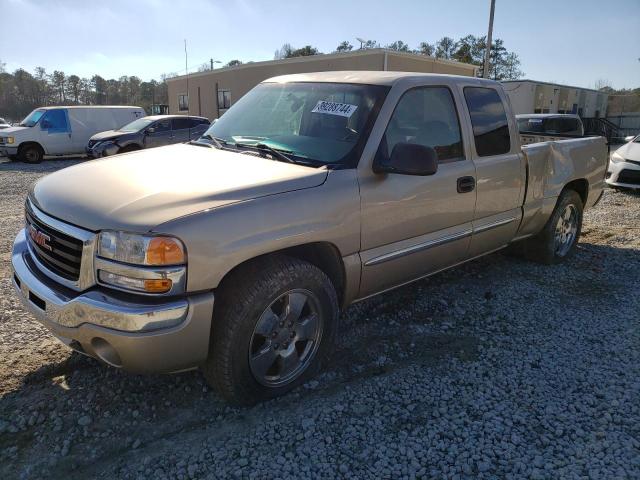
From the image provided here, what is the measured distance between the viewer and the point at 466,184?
12.6 ft

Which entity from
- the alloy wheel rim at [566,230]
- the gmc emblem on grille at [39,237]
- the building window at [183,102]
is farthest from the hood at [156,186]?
the building window at [183,102]

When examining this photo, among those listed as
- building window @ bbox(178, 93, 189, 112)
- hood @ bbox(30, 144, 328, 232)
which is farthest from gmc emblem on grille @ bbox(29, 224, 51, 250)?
building window @ bbox(178, 93, 189, 112)

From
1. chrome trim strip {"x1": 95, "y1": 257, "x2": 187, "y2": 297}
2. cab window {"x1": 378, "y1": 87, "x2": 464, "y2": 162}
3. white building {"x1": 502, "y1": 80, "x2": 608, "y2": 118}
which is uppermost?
white building {"x1": 502, "y1": 80, "x2": 608, "y2": 118}

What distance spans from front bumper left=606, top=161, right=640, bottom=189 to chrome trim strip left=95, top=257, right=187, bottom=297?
10452 mm

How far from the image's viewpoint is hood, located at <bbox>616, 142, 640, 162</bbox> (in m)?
10.2

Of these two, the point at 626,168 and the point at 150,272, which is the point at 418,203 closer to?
the point at 150,272

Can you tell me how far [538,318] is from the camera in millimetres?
4168

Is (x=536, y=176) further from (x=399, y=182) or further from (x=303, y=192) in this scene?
(x=303, y=192)

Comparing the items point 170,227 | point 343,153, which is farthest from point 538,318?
point 170,227

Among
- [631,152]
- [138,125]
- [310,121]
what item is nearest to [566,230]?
[310,121]

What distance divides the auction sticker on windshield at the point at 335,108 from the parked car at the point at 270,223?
0.01 meters

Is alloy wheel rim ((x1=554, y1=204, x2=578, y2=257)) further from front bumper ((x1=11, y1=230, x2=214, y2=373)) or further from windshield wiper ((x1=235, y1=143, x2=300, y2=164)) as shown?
front bumper ((x1=11, y1=230, x2=214, y2=373))

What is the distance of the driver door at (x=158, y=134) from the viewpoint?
15539 millimetres

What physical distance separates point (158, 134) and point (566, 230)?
522 inches
